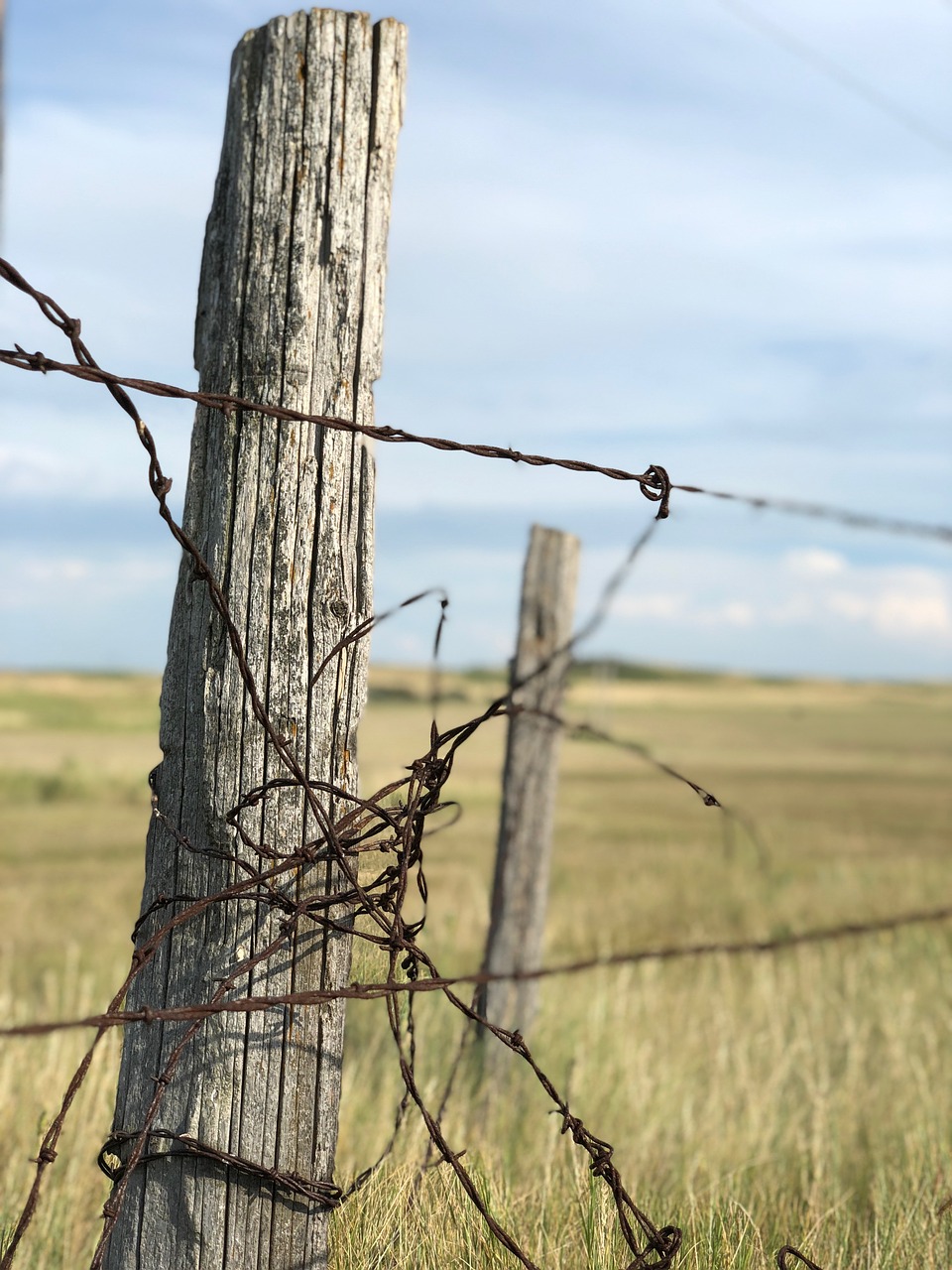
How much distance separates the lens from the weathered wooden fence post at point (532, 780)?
4430mm

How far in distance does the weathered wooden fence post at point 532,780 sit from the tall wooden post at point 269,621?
2619mm

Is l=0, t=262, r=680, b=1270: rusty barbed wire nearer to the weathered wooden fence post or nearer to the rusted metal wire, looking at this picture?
the rusted metal wire

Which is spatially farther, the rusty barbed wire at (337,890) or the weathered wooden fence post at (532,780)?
the weathered wooden fence post at (532,780)

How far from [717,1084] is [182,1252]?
320 centimetres

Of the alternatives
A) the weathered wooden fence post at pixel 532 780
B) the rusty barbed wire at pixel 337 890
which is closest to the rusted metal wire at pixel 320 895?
the rusty barbed wire at pixel 337 890

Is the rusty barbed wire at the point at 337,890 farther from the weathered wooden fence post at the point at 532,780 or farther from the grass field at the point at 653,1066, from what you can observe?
the weathered wooden fence post at the point at 532,780

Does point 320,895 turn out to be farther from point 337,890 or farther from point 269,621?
point 269,621

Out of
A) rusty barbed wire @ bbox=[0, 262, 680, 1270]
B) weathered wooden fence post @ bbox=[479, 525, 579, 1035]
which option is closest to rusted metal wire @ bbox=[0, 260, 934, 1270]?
rusty barbed wire @ bbox=[0, 262, 680, 1270]

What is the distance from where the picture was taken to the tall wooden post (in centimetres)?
177

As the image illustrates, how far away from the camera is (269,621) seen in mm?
1813

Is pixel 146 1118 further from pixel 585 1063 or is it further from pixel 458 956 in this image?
pixel 458 956

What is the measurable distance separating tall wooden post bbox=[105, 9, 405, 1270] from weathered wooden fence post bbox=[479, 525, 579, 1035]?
262 cm

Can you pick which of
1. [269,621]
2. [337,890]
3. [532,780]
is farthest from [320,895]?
[532,780]

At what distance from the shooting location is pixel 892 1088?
479 cm
